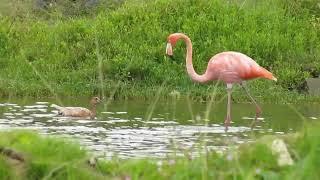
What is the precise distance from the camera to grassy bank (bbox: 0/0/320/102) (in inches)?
505

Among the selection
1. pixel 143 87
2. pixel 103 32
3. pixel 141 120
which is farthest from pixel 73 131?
pixel 103 32

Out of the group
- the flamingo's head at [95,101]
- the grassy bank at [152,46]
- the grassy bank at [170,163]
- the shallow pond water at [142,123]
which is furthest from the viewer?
the grassy bank at [152,46]

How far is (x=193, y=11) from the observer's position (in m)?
15.1

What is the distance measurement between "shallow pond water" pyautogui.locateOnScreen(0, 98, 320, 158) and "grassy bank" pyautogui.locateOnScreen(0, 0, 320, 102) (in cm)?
96

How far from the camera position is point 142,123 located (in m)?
9.36

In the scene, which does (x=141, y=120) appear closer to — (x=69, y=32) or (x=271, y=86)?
(x=271, y=86)

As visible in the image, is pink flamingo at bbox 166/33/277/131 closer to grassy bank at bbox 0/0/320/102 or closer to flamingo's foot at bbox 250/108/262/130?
flamingo's foot at bbox 250/108/262/130

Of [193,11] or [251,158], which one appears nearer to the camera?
[251,158]

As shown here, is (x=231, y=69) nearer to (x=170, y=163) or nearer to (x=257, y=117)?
(x=257, y=117)

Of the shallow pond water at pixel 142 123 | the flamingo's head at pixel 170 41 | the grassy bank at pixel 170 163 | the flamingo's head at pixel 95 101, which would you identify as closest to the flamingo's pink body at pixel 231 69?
the shallow pond water at pixel 142 123

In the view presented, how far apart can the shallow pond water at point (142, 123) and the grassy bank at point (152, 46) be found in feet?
3.14

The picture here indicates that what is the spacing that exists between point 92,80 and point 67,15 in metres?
4.29

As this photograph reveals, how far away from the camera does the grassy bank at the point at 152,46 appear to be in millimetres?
12820

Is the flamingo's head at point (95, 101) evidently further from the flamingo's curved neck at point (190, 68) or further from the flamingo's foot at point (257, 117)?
the flamingo's foot at point (257, 117)
